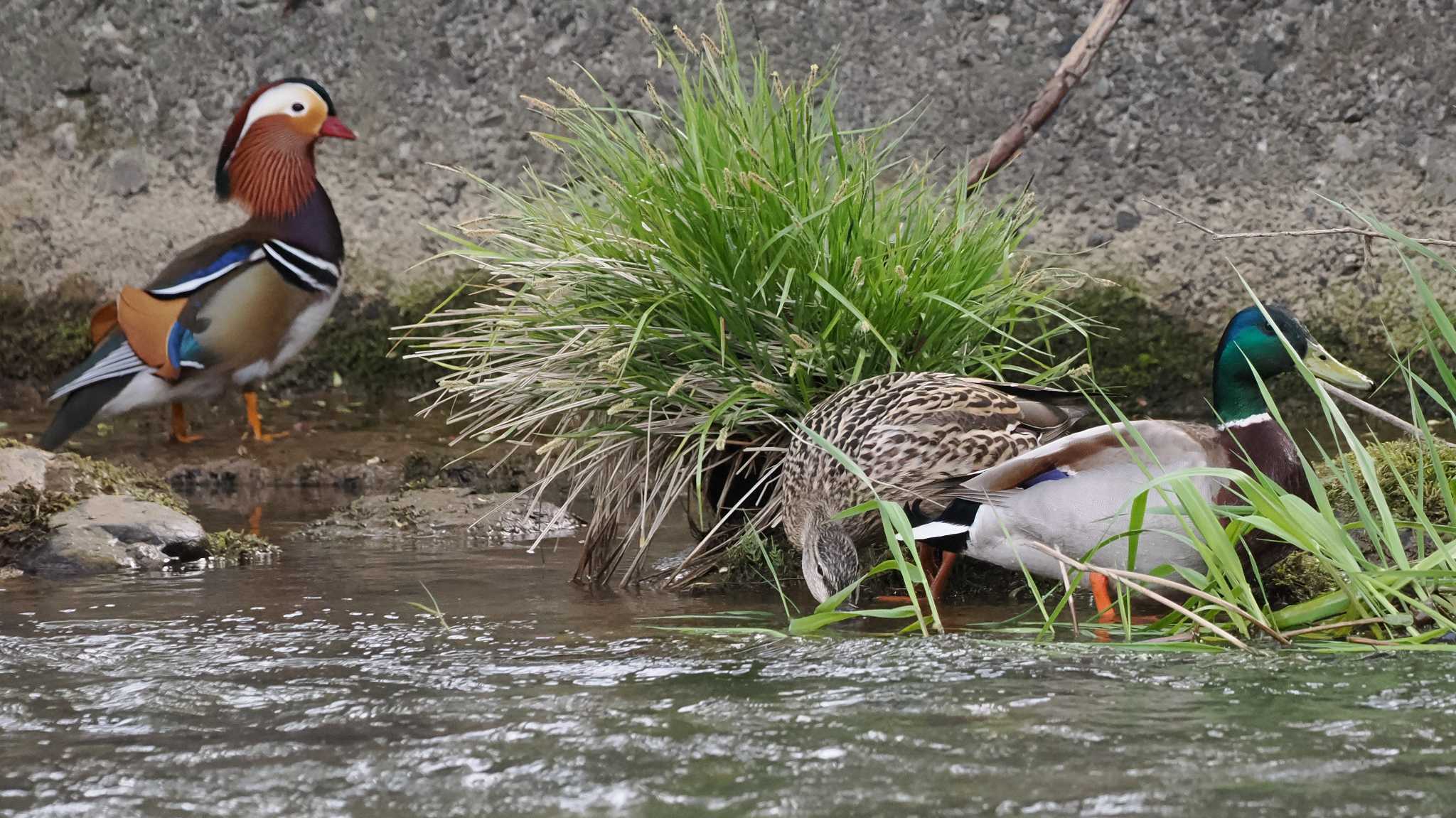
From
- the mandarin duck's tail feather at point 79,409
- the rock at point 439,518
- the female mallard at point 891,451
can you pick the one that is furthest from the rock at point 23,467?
the female mallard at point 891,451

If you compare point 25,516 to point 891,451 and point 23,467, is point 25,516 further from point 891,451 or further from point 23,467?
point 891,451

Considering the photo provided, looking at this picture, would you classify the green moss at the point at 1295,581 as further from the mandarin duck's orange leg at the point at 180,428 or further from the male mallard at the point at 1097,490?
the mandarin duck's orange leg at the point at 180,428

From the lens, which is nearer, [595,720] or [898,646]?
[595,720]

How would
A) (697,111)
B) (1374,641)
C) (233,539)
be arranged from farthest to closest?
1. (233,539)
2. (697,111)
3. (1374,641)

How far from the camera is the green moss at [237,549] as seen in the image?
4.74 metres

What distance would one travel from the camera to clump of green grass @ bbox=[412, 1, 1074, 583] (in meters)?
4.05

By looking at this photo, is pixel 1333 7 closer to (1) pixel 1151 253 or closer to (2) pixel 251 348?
(1) pixel 1151 253

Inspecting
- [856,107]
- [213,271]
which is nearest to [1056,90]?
[856,107]

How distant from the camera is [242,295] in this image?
638cm

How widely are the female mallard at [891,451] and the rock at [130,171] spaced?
206 inches

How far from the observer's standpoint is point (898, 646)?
126 inches

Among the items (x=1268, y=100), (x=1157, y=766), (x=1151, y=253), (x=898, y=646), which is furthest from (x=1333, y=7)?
(x=1157, y=766)

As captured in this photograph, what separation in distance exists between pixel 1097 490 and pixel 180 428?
4498 mm

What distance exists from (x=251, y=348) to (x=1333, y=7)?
5037 mm
